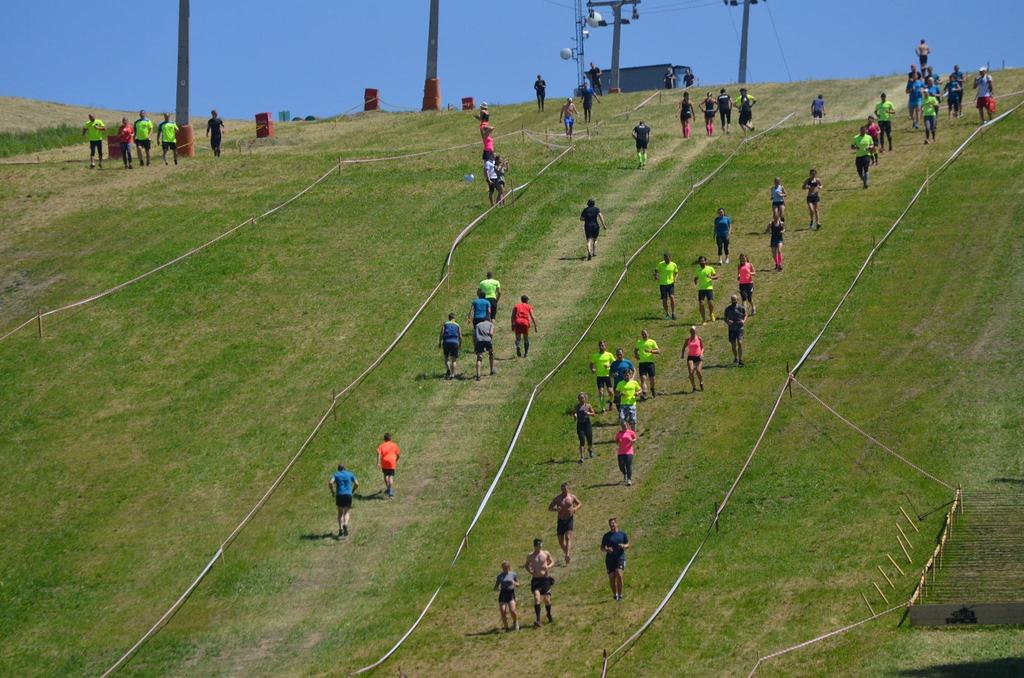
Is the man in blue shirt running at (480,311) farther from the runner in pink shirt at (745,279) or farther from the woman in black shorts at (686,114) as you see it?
the woman in black shorts at (686,114)

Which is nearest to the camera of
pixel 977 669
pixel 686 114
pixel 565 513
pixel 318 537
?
pixel 977 669

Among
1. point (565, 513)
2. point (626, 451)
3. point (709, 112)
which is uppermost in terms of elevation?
point (709, 112)

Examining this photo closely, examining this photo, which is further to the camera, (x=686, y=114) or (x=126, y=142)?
(x=126, y=142)

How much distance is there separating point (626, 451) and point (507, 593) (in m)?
5.76

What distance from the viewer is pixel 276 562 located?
3344 centimetres

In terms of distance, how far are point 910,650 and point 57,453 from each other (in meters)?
22.6

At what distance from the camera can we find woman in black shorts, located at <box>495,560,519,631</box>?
2884 centimetres

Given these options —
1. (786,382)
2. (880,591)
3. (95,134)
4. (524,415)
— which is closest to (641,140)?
(95,134)

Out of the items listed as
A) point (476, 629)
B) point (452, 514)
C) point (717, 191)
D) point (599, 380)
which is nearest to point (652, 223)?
point (717, 191)

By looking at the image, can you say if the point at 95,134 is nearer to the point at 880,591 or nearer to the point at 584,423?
the point at 584,423

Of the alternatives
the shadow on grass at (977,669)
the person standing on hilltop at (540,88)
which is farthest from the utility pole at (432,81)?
the shadow on grass at (977,669)

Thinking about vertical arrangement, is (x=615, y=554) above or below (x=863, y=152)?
below

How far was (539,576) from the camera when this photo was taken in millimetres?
29188

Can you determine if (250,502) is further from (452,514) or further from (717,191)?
(717,191)
